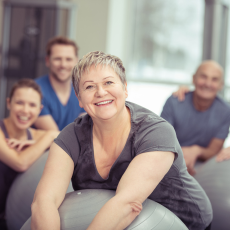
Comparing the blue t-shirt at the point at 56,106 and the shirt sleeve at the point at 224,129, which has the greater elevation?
the blue t-shirt at the point at 56,106

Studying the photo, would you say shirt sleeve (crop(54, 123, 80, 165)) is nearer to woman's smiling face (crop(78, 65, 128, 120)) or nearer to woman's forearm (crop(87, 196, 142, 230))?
woman's smiling face (crop(78, 65, 128, 120))

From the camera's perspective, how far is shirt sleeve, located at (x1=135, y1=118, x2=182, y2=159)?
100 centimetres

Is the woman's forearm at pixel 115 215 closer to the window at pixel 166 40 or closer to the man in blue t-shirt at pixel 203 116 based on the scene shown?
the man in blue t-shirt at pixel 203 116

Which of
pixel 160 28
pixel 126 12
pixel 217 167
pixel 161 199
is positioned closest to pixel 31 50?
pixel 126 12

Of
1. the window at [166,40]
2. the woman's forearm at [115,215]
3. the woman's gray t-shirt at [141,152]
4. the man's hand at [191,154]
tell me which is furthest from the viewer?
the window at [166,40]

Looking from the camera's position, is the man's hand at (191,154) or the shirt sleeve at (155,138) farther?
the man's hand at (191,154)

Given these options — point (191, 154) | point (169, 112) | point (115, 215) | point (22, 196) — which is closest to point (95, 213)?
point (115, 215)

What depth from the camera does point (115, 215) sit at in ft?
3.04

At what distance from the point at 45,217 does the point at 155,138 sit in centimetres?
45

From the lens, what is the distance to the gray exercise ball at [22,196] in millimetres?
1505

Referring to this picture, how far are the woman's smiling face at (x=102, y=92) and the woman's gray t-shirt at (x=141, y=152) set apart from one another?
0.31 ft

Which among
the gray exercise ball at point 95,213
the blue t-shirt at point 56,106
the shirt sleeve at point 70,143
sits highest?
the blue t-shirt at point 56,106

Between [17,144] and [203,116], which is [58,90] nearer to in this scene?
[17,144]

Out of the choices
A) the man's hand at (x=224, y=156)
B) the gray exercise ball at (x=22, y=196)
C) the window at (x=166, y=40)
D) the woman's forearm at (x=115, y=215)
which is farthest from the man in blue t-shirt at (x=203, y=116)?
the window at (x=166, y=40)
